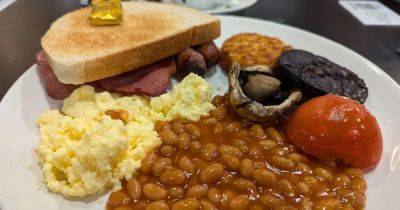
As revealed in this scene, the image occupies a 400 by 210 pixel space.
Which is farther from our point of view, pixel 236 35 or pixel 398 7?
pixel 398 7

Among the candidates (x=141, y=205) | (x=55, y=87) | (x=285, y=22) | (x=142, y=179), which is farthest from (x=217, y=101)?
(x=285, y=22)

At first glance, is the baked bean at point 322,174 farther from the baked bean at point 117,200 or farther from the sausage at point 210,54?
the sausage at point 210,54

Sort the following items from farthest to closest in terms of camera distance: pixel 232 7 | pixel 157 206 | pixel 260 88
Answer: pixel 232 7, pixel 260 88, pixel 157 206

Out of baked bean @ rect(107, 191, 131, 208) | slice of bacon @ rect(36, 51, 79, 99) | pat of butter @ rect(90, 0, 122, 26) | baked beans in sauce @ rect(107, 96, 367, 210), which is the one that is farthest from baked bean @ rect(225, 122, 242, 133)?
pat of butter @ rect(90, 0, 122, 26)

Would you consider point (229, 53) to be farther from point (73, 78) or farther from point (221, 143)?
point (73, 78)

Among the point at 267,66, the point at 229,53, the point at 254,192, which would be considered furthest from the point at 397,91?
the point at 254,192

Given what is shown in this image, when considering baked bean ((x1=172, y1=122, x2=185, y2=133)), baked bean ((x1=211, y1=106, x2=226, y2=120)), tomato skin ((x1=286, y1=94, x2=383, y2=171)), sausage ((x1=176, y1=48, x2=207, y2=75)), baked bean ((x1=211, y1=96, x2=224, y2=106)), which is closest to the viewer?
tomato skin ((x1=286, y1=94, x2=383, y2=171))

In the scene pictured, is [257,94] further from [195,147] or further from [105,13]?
[105,13]

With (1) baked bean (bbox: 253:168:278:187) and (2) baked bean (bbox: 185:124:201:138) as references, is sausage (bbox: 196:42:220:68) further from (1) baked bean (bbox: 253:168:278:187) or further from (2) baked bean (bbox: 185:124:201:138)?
(1) baked bean (bbox: 253:168:278:187)
